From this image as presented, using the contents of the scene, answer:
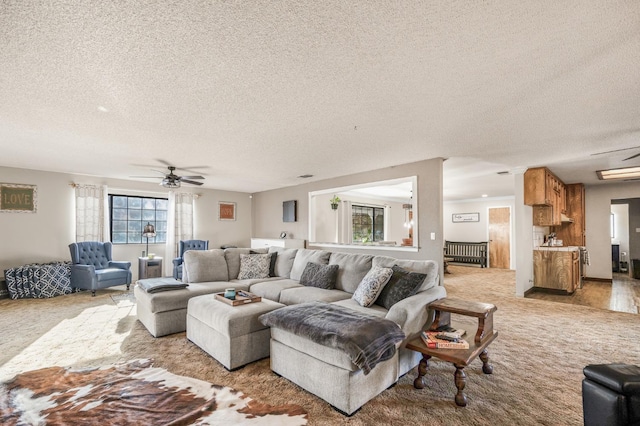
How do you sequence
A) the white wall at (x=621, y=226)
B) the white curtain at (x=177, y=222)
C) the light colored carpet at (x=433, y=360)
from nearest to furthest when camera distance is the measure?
1. the light colored carpet at (x=433, y=360)
2. the white curtain at (x=177, y=222)
3. the white wall at (x=621, y=226)

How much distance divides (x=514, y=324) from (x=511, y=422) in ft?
7.94

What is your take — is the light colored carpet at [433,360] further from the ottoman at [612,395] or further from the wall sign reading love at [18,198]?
the wall sign reading love at [18,198]

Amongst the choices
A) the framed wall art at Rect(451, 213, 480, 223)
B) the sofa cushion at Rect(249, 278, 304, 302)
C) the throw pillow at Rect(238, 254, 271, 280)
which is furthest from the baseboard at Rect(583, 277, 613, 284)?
the throw pillow at Rect(238, 254, 271, 280)

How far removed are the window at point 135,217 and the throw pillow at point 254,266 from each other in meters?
4.12

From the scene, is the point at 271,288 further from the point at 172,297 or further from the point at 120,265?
the point at 120,265

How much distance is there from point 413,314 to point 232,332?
1553 mm

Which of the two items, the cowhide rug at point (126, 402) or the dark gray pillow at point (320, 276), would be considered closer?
the cowhide rug at point (126, 402)

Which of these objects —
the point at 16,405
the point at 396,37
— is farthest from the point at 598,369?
the point at 16,405

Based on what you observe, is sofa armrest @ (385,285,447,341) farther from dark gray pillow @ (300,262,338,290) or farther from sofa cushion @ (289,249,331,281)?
sofa cushion @ (289,249,331,281)

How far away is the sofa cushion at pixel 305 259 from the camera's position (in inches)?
164

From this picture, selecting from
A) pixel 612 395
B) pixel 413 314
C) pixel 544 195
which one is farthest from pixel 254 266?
pixel 544 195

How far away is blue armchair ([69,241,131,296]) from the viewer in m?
5.54

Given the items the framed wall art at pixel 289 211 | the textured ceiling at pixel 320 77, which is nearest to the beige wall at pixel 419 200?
the framed wall art at pixel 289 211

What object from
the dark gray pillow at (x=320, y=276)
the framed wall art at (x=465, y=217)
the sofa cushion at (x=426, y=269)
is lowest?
the dark gray pillow at (x=320, y=276)
